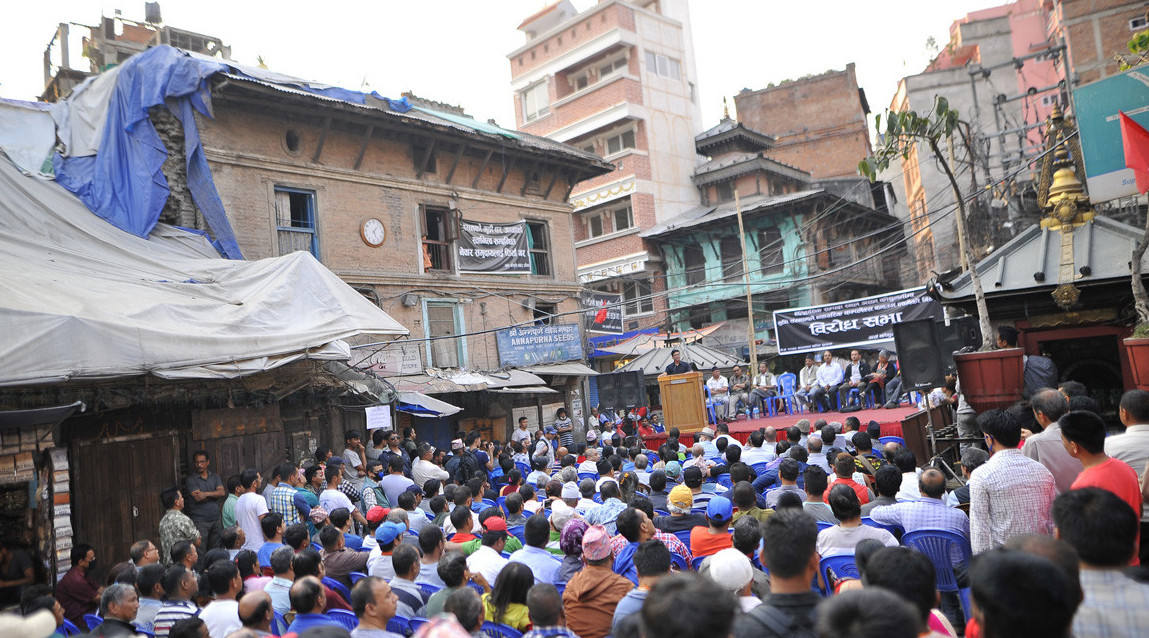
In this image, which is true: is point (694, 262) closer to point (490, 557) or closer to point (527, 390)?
point (527, 390)

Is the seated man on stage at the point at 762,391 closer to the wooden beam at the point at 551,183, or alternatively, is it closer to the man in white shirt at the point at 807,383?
the man in white shirt at the point at 807,383

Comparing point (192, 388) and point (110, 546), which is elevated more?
point (192, 388)

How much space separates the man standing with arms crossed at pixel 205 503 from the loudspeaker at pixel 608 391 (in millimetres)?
10659

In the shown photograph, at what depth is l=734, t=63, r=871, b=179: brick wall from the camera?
1467 inches

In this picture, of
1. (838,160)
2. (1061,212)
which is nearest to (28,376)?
(1061,212)

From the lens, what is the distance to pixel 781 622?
9.29 feet

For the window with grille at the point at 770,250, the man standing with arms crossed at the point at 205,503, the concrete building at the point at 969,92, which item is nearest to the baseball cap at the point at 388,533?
the man standing with arms crossed at the point at 205,503

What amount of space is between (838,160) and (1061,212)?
31.1m

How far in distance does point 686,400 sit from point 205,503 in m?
9.40

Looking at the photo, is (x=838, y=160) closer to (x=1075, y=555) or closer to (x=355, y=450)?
(x=355, y=450)

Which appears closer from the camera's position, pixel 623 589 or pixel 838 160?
pixel 623 589

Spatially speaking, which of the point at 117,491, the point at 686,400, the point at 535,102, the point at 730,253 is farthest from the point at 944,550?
the point at 535,102

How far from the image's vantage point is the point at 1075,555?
2.65m

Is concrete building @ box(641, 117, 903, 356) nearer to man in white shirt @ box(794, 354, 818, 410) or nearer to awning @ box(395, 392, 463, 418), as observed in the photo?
man in white shirt @ box(794, 354, 818, 410)
